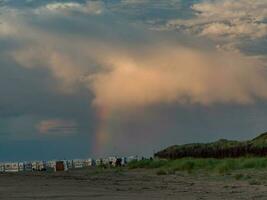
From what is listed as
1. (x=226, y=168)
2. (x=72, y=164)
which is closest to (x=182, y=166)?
(x=226, y=168)

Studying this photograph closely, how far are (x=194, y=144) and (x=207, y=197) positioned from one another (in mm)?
63410

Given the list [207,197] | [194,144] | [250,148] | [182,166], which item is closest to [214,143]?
[194,144]

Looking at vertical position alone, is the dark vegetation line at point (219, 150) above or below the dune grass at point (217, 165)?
above

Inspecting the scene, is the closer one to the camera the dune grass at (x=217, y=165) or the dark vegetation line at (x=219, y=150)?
the dune grass at (x=217, y=165)

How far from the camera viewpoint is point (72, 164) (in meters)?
72.2

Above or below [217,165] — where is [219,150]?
above

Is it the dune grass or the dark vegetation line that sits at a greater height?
the dark vegetation line

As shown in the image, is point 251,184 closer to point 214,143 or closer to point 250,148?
point 250,148

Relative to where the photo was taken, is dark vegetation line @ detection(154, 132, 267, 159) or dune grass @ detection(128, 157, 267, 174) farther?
dark vegetation line @ detection(154, 132, 267, 159)

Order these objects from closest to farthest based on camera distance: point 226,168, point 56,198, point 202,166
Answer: point 56,198
point 226,168
point 202,166

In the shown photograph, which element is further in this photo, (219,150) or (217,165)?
(219,150)

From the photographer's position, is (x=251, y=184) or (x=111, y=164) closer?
(x=251, y=184)

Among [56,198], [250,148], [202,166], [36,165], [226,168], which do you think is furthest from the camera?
[36,165]

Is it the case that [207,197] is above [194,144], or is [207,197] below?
below
